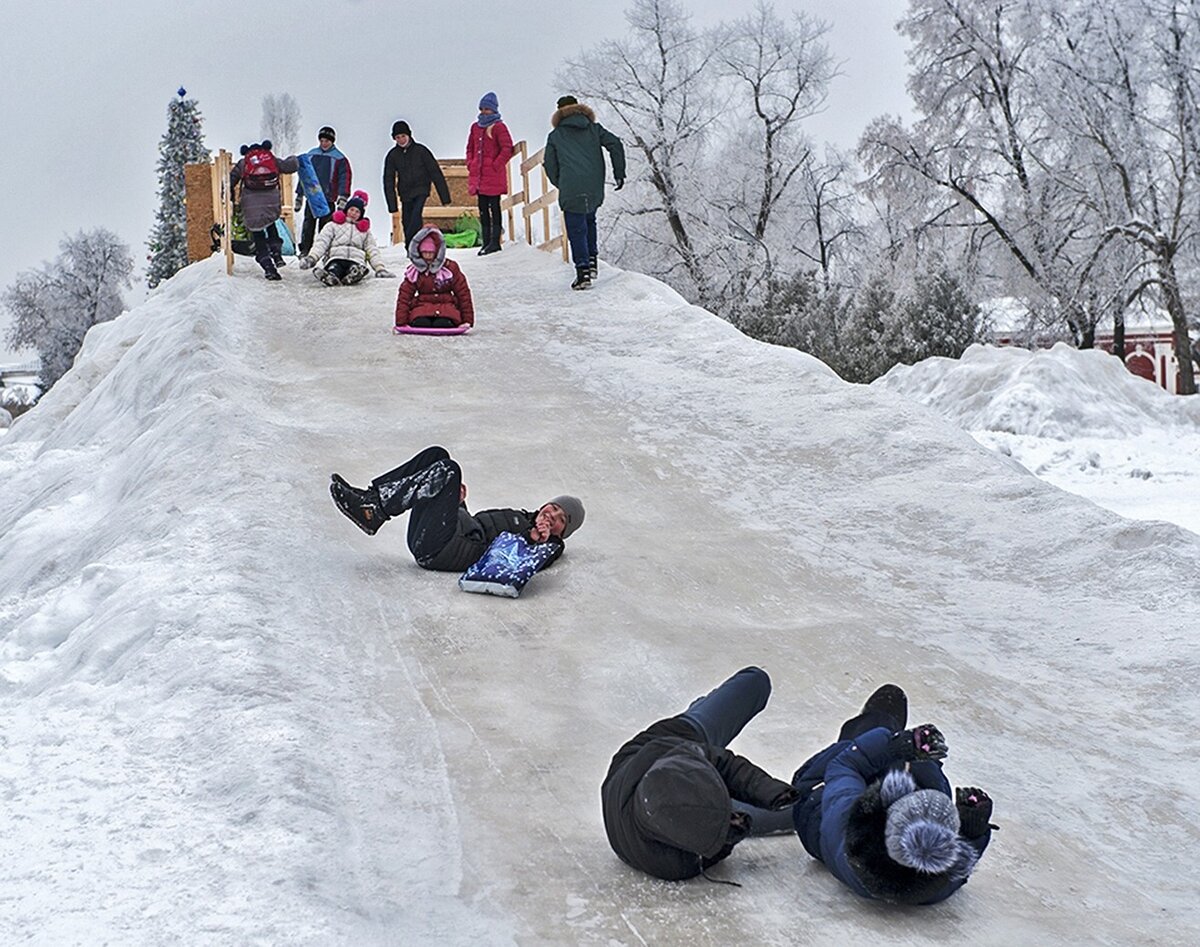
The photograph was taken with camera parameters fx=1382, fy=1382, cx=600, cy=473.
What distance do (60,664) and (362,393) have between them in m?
4.84

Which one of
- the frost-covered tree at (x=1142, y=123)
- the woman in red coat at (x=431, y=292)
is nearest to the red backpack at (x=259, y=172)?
the woman in red coat at (x=431, y=292)

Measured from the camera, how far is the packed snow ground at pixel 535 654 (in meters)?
3.76

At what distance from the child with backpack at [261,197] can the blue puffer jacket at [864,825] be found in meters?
11.8

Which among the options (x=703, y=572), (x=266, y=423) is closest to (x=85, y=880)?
(x=703, y=572)

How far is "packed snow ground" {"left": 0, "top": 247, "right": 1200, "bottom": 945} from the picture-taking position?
3.76 m

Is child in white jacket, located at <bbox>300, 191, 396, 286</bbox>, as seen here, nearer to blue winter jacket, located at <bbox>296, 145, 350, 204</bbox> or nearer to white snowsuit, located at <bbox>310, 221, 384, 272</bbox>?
white snowsuit, located at <bbox>310, 221, 384, 272</bbox>

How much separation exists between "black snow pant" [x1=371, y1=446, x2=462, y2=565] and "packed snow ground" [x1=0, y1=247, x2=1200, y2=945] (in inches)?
8.5

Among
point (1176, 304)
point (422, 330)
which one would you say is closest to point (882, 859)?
point (422, 330)

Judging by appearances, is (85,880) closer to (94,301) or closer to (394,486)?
(394,486)

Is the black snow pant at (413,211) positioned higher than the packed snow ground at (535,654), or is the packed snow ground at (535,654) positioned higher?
the black snow pant at (413,211)

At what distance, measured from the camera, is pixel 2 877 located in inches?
141

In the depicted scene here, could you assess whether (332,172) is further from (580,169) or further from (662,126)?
(662,126)

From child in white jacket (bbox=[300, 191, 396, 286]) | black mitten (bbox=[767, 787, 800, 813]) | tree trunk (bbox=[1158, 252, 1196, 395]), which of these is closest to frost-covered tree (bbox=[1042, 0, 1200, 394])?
tree trunk (bbox=[1158, 252, 1196, 395])

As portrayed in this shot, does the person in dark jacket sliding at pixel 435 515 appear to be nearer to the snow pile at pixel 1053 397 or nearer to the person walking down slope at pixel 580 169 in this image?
the person walking down slope at pixel 580 169
